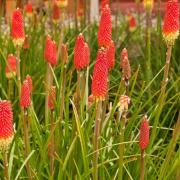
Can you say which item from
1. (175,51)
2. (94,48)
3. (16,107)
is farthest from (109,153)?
(94,48)

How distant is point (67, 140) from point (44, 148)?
0.92 feet

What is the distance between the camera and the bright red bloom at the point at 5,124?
1.83 metres

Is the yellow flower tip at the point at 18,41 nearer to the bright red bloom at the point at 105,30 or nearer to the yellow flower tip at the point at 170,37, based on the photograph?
the bright red bloom at the point at 105,30

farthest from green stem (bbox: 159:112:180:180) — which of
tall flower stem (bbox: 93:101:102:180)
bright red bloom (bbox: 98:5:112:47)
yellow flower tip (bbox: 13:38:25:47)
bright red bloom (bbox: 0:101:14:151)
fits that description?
yellow flower tip (bbox: 13:38:25:47)

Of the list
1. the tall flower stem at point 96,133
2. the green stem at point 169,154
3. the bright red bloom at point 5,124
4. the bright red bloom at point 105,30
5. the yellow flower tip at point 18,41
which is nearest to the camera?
the bright red bloom at point 5,124

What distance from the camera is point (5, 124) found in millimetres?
1841

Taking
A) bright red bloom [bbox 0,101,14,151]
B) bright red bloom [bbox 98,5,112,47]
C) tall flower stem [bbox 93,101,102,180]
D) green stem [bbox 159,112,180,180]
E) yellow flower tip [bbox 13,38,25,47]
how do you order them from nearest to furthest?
bright red bloom [bbox 0,101,14,151]
tall flower stem [bbox 93,101,102,180]
green stem [bbox 159,112,180,180]
bright red bloom [bbox 98,5,112,47]
yellow flower tip [bbox 13,38,25,47]

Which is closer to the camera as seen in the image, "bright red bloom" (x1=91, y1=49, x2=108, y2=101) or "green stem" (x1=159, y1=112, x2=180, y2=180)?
"bright red bloom" (x1=91, y1=49, x2=108, y2=101)

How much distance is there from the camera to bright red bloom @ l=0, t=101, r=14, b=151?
1.83m

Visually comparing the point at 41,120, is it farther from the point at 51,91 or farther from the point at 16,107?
the point at 51,91

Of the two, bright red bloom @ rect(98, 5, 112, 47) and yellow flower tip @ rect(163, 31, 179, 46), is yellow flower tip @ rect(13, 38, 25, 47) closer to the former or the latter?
bright red bloom @ rect(98, 5, 112, 47)

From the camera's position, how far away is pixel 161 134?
3.56 metres

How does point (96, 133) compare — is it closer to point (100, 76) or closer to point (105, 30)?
point (100, 76)

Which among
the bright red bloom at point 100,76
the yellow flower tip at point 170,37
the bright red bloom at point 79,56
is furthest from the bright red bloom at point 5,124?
the yellow flower tip at point 170,37
